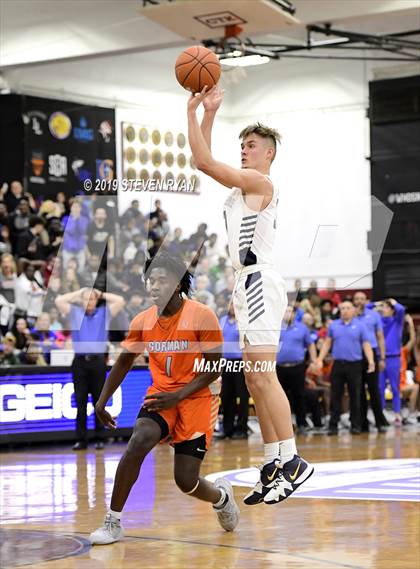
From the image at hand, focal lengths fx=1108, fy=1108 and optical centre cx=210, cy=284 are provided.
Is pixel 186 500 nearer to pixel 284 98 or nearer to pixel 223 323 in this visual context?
pixel 223 323

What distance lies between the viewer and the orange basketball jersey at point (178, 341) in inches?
281

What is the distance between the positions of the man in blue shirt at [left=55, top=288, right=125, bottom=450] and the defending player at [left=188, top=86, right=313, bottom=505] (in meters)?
6.90

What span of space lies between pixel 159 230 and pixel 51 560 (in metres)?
13.7

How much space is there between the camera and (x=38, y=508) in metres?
8.76

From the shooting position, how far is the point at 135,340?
7270mm

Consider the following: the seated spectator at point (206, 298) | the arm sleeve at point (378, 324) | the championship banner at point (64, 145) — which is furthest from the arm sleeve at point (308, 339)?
the championship banner at point (64, 145)

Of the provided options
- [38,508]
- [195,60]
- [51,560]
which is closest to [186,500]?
[38,508]

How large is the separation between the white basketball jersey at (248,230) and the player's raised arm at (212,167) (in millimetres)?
96

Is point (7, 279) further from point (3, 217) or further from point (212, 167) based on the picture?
point (212, 167)

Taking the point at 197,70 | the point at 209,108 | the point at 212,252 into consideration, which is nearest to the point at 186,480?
the point at 209,108

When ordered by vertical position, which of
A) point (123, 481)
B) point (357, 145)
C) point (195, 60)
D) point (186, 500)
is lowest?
point (186, 500)

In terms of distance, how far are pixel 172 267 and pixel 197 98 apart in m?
1.59

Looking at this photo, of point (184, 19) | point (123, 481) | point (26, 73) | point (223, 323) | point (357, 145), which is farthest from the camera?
point (357, 145)

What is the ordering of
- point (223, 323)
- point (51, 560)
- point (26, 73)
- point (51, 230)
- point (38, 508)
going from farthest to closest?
point (26, 73) → point (51, 230) → point (223, 323) → point (38, 508) → point (51, 560)
